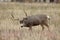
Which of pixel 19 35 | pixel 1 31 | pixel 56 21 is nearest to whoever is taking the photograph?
pixel 19 35

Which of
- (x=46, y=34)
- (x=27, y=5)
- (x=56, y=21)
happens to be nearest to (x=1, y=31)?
(x=46, y=34)

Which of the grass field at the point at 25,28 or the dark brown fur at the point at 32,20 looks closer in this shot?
the grass field at the point at 25,28

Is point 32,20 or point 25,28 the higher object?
point 32,20

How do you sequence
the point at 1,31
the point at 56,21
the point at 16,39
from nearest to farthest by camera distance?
the point at 16,39 → the point at 1,31 → the point at 56,21

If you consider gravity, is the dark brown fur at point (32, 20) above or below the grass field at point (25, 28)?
above

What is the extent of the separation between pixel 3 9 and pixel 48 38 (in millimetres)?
5088

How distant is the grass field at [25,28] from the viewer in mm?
6942

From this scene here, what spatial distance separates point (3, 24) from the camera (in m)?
8.60

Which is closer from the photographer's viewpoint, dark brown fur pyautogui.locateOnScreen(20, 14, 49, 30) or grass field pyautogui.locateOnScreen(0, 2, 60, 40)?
grass field pyautogui.locateOnScreen(0, 2, 60, 40)

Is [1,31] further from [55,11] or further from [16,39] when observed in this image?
[55,11]

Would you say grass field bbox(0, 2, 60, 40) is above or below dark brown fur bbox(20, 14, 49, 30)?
below

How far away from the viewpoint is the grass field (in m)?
A: 6.94

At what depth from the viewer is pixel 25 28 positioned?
7.99m

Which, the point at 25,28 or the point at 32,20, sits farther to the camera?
the point at 25,28
